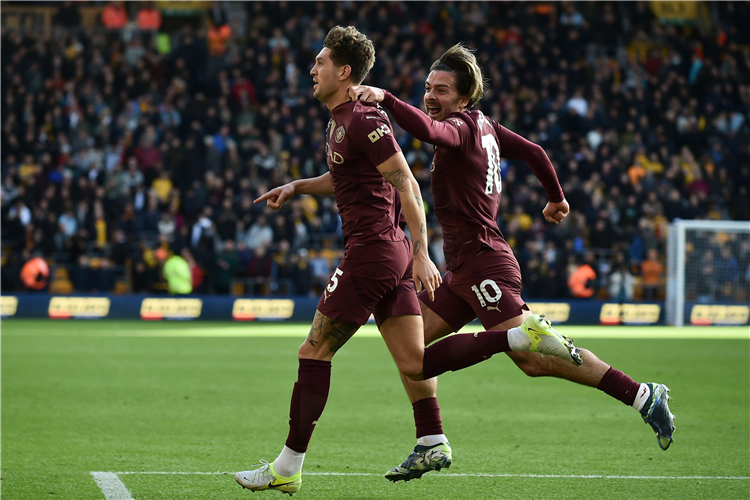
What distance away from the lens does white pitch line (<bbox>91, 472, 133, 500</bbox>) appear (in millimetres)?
4918

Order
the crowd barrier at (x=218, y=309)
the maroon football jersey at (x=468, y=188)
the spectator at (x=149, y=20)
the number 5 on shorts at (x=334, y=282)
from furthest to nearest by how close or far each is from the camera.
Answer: the spectator at (x=149, y=20), the crowd barrier at (x=218, y=309), the maroon football jersey at (x=468, y=188), the number 5 on shorts at (x=334, y=282)

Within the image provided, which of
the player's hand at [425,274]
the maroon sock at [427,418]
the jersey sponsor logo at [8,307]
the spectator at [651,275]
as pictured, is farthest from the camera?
the spectator at [651,275]

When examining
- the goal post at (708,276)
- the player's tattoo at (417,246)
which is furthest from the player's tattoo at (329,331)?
the goal post at (708,276)

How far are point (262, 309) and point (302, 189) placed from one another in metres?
14.7

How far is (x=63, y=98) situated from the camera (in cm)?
2444

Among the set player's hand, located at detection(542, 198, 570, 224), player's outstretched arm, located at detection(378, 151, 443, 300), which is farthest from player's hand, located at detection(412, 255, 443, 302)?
player's hand, located at detection(542, 198, 570, 224)

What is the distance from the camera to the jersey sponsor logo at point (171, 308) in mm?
20109

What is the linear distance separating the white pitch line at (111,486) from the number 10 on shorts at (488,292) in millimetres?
2145

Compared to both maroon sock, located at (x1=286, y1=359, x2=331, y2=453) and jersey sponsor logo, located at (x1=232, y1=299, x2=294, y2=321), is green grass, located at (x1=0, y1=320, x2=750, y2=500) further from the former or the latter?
jersey sponsor logo, located at (x1=232, y1=299, x2=294, y2=321)

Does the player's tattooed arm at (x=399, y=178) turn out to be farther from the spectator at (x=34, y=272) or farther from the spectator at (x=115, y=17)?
the spectator at (x=115, y=17)

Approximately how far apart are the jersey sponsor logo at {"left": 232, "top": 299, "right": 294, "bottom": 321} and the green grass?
6082 mm

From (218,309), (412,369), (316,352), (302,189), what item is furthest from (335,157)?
(218,309)

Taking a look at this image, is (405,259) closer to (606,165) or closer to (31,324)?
Result: (31,324)

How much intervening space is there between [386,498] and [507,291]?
1301 millimetres
